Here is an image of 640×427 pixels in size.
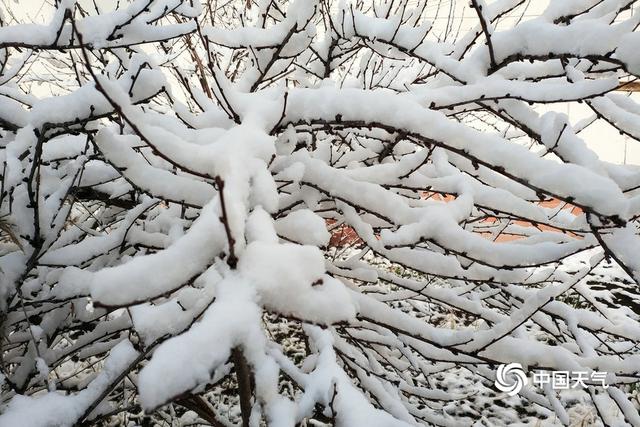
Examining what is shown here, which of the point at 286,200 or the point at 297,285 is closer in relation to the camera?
the point at 297,285

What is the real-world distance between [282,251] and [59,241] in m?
1.56

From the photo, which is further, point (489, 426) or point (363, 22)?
point (489, 426)

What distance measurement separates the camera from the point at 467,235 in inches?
48.5

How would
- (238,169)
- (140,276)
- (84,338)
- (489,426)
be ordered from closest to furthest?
(140,276) < (238,169) < (84,338) < (489,426)

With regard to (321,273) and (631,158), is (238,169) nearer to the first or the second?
(321,273)

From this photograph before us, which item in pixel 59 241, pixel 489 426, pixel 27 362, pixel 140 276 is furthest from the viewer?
pixel 489 426

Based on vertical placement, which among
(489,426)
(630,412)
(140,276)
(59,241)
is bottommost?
(489,426)

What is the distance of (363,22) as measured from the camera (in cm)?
200

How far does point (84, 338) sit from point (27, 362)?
0.90 feet

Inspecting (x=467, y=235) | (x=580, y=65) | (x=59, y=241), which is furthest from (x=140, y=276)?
(x=580, y=65)

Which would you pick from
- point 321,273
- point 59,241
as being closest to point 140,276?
point 321,273

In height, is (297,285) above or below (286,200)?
below

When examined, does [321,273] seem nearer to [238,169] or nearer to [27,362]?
[238,169]

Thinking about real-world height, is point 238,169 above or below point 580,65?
below
